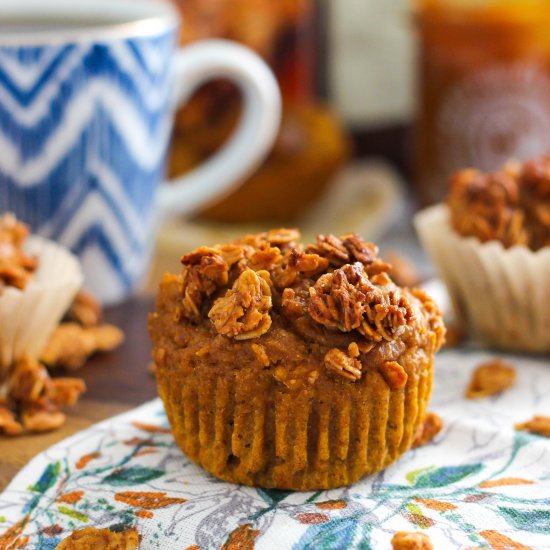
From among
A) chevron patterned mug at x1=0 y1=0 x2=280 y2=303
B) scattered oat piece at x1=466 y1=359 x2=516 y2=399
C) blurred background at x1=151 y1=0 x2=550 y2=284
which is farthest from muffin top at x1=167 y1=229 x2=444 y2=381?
blurred background at x1=151 y1=0 x2=550 y2=284

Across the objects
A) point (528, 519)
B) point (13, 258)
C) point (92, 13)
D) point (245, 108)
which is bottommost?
point (528, 519)

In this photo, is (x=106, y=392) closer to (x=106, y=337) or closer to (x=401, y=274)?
(x=106, y=337)

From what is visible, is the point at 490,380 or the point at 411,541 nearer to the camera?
the point at 411,541

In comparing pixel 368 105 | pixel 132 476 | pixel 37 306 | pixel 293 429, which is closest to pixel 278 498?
pixel 293 429

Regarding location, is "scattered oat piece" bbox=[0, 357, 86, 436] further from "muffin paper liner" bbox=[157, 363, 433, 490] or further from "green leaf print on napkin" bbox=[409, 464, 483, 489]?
"green leaf print on napkin" bbox=[409, 464, 483, 489]

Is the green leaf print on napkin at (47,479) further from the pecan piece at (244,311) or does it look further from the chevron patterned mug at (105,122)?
the chevron patterned mug at (105,122)

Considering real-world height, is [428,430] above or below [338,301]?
below

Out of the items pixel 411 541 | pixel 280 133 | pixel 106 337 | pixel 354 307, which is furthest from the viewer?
pixel 280 133
